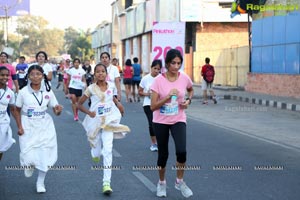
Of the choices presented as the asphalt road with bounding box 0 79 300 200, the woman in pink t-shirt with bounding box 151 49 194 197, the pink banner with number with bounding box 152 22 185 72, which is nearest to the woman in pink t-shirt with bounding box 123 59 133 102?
the pink banner with number with bounding box 152 22 185 72

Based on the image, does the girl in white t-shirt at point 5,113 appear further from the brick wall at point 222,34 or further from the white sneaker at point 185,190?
the brick wall at point 222,34

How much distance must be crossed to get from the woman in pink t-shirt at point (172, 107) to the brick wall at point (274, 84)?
49.9 feet

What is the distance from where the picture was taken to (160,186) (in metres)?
6.96

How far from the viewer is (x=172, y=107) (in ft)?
22.2

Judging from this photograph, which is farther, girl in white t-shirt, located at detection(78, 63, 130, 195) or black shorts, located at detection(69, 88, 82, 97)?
black shorts, located at detection(69, 88, 82, 97)

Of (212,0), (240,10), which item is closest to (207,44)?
(212,0)

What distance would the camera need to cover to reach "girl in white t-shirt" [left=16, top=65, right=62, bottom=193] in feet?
22.9

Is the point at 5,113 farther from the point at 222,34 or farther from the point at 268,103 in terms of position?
the point at 222,34

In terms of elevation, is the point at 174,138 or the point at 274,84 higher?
the point at 274,84

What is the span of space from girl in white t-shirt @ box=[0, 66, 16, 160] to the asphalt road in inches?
22.1

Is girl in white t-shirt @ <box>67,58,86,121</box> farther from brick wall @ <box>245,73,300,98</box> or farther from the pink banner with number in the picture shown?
brick wall @ <box>245,73,300,98</box>

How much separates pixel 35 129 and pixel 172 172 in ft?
→ 7.58

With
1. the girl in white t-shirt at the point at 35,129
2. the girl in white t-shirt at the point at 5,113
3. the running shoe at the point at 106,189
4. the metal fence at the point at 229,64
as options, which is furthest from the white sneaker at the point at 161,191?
the metal fence at the point at 229,64

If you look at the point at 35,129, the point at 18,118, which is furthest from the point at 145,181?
the point at 18,118
